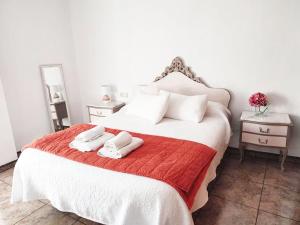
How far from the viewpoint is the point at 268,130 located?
255 cm

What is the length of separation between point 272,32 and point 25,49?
131 inches

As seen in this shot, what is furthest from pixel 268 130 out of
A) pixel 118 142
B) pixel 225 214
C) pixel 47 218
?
pixel 47 218

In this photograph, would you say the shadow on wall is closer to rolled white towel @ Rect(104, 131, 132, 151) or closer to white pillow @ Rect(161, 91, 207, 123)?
white pillow @ Rect(161, 91, 207, 123)

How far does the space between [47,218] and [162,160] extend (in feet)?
4.08

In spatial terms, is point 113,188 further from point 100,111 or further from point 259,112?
point 100,111

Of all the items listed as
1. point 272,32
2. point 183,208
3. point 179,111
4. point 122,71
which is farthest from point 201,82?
point 183,208

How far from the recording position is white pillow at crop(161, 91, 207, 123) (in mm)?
2613

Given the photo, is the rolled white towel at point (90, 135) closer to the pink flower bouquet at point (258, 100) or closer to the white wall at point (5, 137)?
the white wall at point (5, 137)

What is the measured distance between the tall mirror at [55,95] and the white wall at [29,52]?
3.3 inches

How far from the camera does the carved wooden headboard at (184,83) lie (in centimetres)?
295

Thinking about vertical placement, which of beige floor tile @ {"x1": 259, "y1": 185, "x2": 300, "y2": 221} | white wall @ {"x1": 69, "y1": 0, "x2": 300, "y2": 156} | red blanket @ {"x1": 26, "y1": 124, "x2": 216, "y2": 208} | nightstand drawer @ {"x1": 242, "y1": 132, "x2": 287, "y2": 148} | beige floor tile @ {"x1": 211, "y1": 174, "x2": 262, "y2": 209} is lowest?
beige floor tile @ {"x1": 259, "y1": 185, "x2": 300, "y2": 221}

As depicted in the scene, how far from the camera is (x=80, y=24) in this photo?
3889 mm

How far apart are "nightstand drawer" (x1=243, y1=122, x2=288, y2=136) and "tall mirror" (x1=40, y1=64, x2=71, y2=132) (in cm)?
288

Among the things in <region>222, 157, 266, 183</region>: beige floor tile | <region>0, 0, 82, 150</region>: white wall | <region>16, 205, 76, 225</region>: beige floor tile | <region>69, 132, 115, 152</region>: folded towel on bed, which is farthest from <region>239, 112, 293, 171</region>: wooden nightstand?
<region>0, 0, 82, 150</region>: white wall
